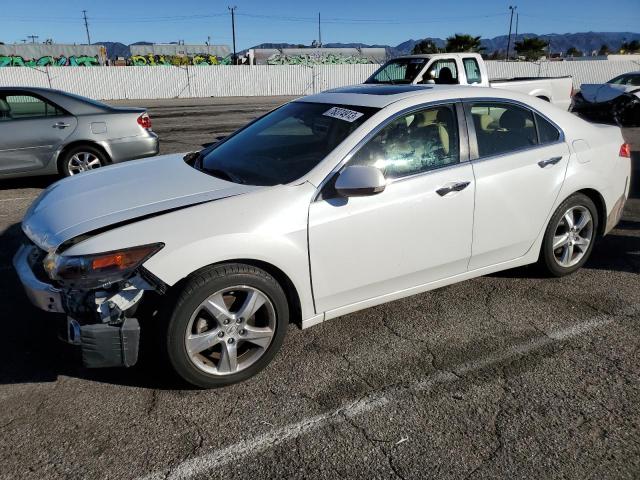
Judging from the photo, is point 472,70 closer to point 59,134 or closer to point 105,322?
point 59,134

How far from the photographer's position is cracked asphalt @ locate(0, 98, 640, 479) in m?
2.47

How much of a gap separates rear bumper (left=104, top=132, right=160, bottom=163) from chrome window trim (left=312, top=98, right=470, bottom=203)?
18.0 feet

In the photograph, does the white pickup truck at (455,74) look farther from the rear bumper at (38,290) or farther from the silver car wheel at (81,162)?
the rear bumper at (38,290)

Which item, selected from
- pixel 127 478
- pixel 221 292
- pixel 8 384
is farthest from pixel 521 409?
pixel 8 384

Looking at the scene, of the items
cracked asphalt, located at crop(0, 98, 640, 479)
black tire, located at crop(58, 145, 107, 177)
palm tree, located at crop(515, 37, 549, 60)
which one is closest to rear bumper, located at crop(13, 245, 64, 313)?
cracked asphalt, located at crop(0, 98, 640, 479)

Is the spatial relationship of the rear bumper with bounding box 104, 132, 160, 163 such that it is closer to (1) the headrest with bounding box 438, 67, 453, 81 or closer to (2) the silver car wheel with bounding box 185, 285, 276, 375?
(2) the silver car wheel with bounding box 185, 285, 276, 375

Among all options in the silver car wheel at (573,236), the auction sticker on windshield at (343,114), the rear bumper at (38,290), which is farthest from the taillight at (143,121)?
the silver car wheel at (573,236)

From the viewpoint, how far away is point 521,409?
9.32 feet

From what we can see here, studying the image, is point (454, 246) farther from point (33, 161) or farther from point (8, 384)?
point (33, 161)

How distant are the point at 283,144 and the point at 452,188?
49.3 inches

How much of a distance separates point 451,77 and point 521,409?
9660 mm

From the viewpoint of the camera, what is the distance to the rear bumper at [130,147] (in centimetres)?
786

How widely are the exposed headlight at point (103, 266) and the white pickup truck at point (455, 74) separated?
32.1 ft

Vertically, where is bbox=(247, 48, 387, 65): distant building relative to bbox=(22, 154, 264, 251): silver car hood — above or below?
below
